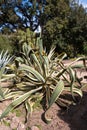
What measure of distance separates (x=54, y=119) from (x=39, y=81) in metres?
1.05

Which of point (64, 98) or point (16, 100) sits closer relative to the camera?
point (16, 100)

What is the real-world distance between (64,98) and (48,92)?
12.1 inches

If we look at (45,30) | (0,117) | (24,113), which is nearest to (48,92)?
(24,113)

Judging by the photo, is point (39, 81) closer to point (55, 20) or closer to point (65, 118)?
point (65, 118)

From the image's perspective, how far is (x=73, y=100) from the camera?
5.38 m

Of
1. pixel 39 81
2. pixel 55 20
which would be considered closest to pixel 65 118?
pixel 39 81

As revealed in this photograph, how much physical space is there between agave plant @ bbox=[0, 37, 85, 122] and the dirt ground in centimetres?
12

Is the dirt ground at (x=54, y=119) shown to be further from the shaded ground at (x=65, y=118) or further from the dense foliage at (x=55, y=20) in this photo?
the dense foliage at (x=55, y=20)

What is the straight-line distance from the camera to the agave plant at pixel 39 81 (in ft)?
17.2

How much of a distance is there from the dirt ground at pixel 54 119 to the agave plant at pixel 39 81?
0.12 m

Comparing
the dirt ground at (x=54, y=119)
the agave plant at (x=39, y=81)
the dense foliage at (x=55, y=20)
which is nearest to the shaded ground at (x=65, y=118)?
the dirt ground at (x=54, y=119)

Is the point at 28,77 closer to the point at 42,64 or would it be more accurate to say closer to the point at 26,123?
the point at 42,64

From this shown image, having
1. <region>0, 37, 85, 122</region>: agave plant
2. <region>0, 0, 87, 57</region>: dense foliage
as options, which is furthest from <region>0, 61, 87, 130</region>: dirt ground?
<region>0, 0, 87, 57</region>: dense foliage

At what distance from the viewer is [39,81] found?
5738 mm
